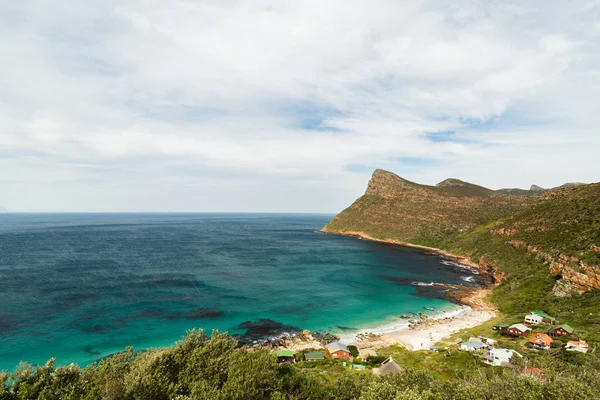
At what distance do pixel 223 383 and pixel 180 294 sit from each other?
184ft

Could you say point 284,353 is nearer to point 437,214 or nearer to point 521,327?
point 521,327

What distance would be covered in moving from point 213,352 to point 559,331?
57.8 metres

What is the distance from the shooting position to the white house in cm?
5444

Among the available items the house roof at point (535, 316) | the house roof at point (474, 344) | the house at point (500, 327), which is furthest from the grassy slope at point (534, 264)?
the house roof at point (474, 344)

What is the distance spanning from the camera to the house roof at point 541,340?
44.7 meters

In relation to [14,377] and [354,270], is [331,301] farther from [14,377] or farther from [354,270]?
[14,377]

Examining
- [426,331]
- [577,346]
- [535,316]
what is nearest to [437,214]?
[535,316]

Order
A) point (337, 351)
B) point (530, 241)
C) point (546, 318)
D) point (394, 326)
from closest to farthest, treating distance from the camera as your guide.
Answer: point (337, 351) < point (546, 318) < point (394, 326) < point (530, 241)

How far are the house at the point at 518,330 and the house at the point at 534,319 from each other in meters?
4.33

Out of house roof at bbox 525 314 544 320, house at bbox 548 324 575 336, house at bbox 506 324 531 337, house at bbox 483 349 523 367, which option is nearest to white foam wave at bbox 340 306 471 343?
house roof at bbox 525 314 544 320

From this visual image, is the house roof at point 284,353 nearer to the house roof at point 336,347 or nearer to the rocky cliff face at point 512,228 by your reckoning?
the house roof at point 336,347

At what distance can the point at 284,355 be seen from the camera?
4362cm

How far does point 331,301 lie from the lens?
241 ft

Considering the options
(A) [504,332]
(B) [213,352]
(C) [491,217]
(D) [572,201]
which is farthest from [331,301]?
(C) [491,217]
